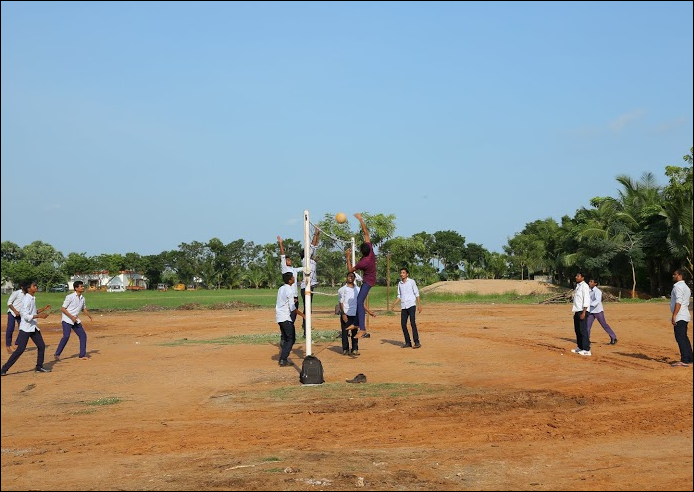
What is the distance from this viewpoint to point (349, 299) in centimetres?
1504

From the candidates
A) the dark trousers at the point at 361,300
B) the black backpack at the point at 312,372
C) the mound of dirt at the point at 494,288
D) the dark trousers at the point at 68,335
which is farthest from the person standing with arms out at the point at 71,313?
the mound of dirt at the point at 494,288

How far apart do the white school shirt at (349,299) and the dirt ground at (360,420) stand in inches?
42.4

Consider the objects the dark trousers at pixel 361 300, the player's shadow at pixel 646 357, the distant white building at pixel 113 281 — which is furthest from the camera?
the distant white building at pixel 113 281

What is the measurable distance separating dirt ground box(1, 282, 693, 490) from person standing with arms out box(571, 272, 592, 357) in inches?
19.3

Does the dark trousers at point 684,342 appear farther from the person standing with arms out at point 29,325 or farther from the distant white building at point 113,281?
the distant white building at point 113,281

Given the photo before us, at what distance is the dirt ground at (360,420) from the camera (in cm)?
659

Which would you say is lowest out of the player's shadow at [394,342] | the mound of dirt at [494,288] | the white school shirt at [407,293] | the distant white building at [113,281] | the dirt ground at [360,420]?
the dirt ground at [360,420]

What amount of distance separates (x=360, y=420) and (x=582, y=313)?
7837mm

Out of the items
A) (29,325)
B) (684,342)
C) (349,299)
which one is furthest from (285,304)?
(684,342)

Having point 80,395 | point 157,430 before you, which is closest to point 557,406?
point 157,430

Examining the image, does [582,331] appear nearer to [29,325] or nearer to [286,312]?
[286,312]

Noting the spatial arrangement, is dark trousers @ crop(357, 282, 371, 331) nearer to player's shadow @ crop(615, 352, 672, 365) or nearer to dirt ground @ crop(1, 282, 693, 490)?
dirt ground @ crop(1, 282, 693, 490)

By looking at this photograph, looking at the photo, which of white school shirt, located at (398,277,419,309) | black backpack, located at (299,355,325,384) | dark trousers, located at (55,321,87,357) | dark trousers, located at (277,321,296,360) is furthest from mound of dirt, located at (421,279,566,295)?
black backpack, located at (299,355,325,384)

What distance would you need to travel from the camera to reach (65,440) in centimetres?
849
